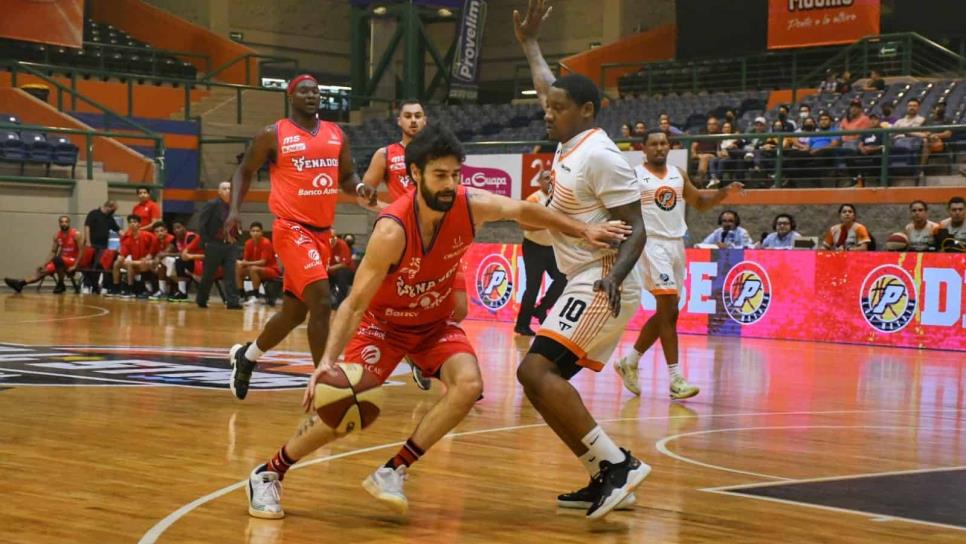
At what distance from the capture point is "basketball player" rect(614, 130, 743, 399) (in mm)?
9820

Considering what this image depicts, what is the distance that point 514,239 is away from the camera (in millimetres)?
22453

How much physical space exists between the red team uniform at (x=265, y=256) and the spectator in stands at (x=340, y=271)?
118cm

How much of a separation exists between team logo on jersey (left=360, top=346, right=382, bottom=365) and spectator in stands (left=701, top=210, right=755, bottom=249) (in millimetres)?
12472

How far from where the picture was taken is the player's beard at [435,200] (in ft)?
17.4

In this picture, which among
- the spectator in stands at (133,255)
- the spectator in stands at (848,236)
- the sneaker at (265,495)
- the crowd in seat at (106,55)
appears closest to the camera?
the sneaker at (265,495)

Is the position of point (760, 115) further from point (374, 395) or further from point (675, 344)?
point (374, 395)

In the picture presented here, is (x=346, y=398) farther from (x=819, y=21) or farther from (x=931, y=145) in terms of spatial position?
(x=819, y=21)

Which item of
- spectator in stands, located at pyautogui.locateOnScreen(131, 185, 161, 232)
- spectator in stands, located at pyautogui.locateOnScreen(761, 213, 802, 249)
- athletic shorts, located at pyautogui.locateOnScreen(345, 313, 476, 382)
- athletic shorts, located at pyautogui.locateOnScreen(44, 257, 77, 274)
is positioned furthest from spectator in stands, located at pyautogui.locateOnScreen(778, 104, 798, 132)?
athletic shorts, located at pyautogui.locateOnScreen(345, 313, 476, 382)

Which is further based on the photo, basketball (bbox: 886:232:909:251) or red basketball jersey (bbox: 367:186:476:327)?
basketball (bbox: 886:232:909:251)

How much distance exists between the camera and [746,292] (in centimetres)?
1700

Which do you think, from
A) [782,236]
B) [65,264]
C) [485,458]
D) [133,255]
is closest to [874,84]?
[782,236]

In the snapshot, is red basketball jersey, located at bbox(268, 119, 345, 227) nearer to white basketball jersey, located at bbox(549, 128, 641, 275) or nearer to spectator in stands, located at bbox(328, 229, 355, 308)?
white basketball jersey, located at bbox(549, 128, 641, 275)

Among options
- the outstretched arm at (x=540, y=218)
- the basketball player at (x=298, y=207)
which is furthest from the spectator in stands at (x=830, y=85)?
the outstretched arm at (x=540, y=218)

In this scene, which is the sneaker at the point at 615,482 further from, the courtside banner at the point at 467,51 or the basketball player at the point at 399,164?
the courtside banner at the point at 467,51
